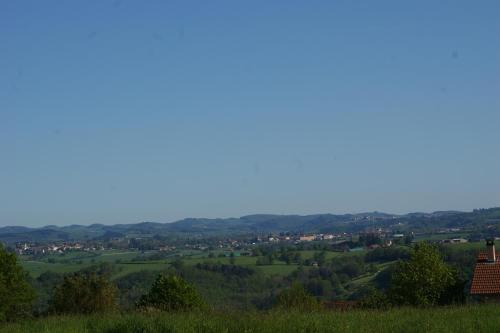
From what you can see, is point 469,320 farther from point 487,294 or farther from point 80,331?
point 487,294

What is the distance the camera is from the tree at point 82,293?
4328 centimetres

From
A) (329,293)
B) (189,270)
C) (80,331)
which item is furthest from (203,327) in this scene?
(189,270)

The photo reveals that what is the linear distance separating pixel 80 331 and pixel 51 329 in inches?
32.1

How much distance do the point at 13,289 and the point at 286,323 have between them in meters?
34.7

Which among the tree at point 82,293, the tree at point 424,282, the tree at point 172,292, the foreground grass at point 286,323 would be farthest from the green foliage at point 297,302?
the tree at point 82,293

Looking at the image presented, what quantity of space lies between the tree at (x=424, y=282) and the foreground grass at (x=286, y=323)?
82.1ft

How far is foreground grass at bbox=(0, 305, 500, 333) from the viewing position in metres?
14.9

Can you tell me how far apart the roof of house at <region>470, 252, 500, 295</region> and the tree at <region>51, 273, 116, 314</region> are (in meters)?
21.9

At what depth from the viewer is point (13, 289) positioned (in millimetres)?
45969

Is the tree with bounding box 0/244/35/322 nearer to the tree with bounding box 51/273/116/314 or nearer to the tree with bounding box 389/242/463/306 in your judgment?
the tree with bounding box 51/273/116/314

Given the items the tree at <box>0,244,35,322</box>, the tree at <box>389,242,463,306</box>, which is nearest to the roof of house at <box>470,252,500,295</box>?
the tree at <box>389,242,463,306</box>

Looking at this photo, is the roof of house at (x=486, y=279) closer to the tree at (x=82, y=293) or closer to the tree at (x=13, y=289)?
the tree at (x=82, y=293)

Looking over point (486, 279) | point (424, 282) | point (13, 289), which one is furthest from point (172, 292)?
point (486, 279)

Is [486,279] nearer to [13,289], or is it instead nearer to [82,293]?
[82,293]
